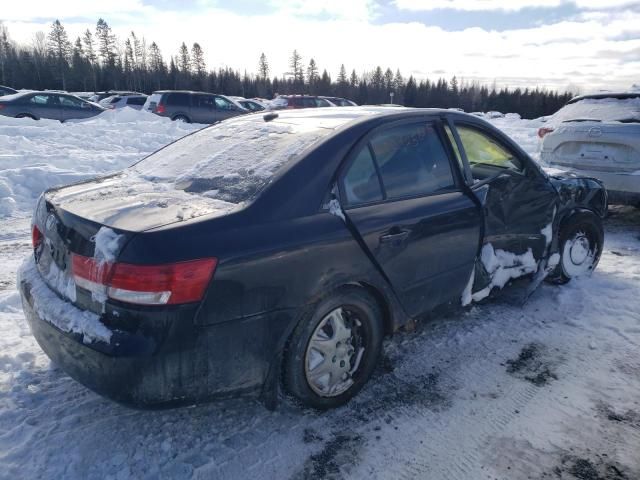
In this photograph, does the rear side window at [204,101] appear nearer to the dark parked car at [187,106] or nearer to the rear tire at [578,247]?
the dark parked car at [187,106]

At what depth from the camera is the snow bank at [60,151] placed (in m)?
7.27

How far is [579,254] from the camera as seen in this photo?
4.55 metres

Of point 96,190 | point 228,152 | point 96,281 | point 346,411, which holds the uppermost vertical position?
point 228,152

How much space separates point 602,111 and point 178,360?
21.2 feet

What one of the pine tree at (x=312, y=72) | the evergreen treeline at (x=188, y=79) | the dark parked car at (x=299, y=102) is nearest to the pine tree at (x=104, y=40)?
the evergreen treeline at (x=188, y=79)

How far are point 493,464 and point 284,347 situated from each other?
1182mm

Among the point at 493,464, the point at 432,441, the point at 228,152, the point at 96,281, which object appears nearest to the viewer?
the point at 96,281

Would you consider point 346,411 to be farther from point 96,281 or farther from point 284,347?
point 96,281

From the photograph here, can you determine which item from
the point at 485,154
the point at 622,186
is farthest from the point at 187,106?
the point at 485,154

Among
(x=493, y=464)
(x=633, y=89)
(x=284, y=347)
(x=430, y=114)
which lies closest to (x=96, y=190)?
(x=284, y=347)

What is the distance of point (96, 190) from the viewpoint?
2.82m

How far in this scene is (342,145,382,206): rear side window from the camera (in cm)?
265

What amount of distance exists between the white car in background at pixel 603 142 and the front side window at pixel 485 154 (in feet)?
8.62

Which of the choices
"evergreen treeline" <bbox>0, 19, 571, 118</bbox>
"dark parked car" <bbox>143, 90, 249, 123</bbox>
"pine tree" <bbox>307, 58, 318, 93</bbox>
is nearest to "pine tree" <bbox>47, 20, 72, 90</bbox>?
"evergreen treeline" <bbox>0, 19, 571, 118</bbox>
